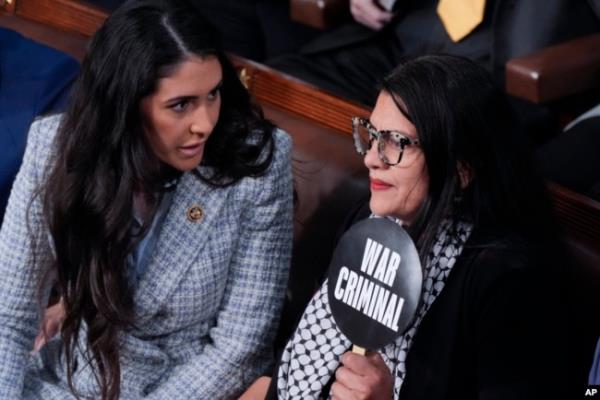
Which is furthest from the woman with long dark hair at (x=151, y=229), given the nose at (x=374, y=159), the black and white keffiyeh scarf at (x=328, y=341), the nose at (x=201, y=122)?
the nose at (x=374, y=159)

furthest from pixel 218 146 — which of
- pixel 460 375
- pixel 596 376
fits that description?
pixel 596 376

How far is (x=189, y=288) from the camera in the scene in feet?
5.70

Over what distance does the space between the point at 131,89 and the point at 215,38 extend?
0.14m

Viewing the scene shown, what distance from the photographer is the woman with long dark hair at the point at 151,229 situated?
1.65 m

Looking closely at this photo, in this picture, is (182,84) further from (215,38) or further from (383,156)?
(383,156)

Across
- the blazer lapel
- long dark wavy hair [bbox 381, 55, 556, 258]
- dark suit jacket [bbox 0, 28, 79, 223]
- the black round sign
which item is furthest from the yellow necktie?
the black round sign

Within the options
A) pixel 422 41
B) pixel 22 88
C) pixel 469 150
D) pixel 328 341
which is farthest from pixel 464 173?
pixel 422 41

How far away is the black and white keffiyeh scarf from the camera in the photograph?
146 centimetres

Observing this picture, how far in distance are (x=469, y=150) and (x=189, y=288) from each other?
52cm

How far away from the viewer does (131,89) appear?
5.33 feet

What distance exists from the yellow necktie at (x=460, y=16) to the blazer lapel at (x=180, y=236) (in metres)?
0.94

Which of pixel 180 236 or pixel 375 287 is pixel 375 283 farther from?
pixel 180 236

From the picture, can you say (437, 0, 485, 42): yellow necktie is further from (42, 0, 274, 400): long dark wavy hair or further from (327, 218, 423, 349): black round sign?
(327, 218, 423, 349): black round sign

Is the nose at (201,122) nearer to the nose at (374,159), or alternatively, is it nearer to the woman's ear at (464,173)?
the nose at (374,159)
